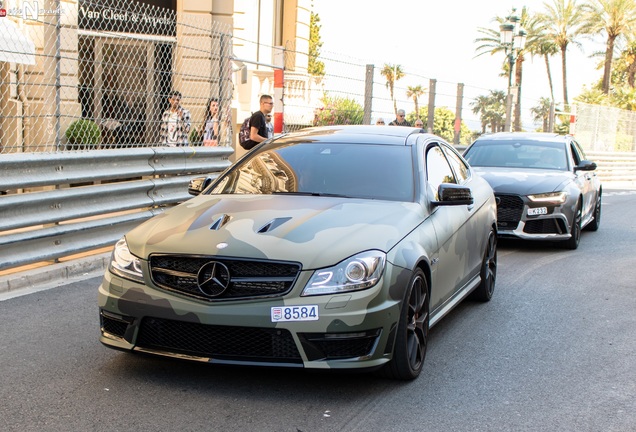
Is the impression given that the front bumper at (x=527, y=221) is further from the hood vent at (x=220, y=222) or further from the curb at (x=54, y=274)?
the hood vent at (x=220, y=222)

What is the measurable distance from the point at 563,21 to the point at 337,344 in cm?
5654

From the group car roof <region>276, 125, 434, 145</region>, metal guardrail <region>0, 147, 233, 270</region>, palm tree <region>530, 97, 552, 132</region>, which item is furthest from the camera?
palm tree <region>530, 97, 552, 132</region>

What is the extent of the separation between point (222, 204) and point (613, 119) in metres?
31.6

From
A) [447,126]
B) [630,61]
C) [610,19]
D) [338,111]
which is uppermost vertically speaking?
[610,19]

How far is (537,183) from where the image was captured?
11.5 metres

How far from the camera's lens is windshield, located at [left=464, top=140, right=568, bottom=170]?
12.5 m

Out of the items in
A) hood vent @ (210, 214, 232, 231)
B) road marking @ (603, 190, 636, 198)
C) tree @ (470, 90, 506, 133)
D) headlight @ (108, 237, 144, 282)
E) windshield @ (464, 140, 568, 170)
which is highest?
tree @ (470, 90, 506, 133)

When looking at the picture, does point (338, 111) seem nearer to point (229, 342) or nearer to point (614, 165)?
point (229, 342)

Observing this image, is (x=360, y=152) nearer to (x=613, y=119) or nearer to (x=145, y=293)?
(x=145, y=293)

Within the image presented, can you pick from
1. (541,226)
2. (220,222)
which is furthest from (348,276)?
(541,226)

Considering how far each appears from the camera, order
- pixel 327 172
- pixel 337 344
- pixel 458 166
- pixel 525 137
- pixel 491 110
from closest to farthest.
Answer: pixel 337 344 < pixel 327 172 < pixel 458 166 < pixel 525 137 < pixel 491 110

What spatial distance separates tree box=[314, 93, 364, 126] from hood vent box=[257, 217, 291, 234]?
30.9 feet

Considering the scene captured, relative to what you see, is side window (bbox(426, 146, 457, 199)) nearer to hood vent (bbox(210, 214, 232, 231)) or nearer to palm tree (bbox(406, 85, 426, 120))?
hood vent (bbox(210, 214, 232, 231))

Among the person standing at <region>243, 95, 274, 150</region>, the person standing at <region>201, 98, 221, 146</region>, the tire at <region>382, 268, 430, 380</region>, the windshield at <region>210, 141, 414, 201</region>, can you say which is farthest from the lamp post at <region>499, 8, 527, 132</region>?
the tire at <region>382, 268, 430, 380</region>
